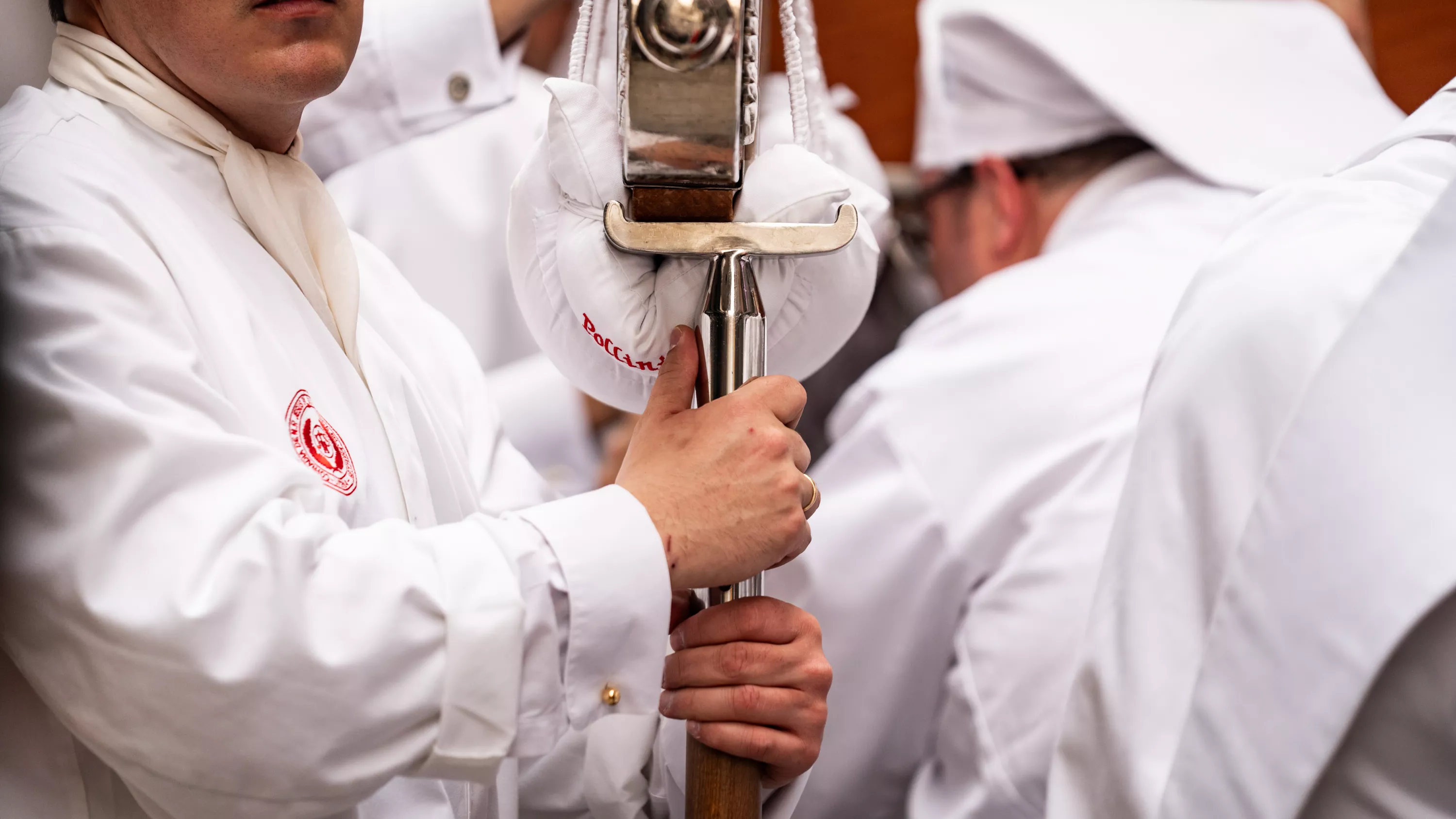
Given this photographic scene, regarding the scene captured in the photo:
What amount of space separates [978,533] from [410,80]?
2.64 ft

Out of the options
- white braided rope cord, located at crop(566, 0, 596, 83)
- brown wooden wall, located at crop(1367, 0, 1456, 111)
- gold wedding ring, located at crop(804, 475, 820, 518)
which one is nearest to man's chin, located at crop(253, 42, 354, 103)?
white braided rope cord, located at crop(566, 0, 596, 83)

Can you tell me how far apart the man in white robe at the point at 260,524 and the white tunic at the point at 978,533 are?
62cm

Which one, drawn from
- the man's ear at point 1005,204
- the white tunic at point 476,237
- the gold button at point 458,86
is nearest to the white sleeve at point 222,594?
the gold button at point 458,86

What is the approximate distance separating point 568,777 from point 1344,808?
0.58 m

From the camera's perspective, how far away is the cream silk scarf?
0.81m

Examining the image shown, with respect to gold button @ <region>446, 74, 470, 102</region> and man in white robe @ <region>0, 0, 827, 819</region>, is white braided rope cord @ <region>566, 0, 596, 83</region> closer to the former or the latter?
man in white robe @ <region>0, 0, 827, 819</region>

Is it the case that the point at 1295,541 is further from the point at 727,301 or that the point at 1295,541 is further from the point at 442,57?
the point at 442,57

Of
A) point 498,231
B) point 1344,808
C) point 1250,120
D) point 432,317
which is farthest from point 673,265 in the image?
point 498,231

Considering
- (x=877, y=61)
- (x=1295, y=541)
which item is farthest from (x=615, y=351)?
(x=877, y=61)

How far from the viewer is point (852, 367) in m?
2.10

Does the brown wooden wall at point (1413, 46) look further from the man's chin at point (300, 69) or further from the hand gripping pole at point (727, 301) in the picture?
the man's chin at point (300, 69)

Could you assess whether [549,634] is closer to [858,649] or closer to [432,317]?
[432,317]

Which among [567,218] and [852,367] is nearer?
[567,218]

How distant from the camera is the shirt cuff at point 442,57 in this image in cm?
131
